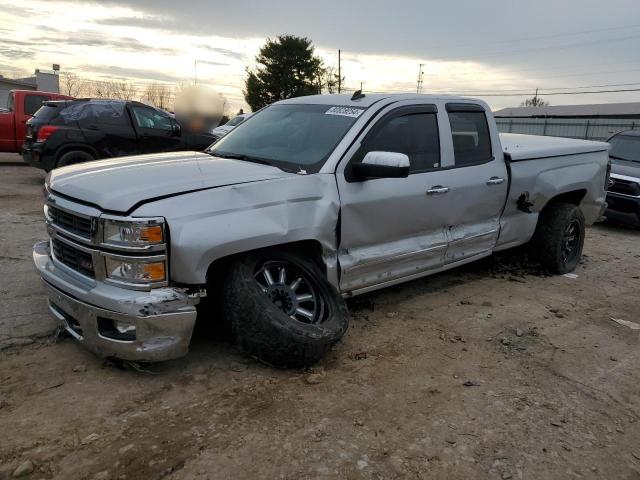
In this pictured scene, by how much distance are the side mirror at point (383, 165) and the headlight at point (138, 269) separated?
5.18ft

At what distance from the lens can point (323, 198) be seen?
376 centimetres

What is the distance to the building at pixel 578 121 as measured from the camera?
109ft

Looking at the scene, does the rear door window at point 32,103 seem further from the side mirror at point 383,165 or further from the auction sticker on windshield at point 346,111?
the side mirror at point 383,165

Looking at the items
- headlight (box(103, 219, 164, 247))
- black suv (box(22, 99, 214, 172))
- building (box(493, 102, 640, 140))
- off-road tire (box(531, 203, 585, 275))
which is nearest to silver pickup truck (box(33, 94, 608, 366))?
headlight (box(103, 219, 164, 247))

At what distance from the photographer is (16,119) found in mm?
13055

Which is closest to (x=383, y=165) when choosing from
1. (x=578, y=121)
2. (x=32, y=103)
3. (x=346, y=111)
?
(x=346, y=111)

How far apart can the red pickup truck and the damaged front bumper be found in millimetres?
11730

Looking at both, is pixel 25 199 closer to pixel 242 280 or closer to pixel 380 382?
pixel 242 280

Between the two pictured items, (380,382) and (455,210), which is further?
(455,210)

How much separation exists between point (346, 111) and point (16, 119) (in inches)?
459

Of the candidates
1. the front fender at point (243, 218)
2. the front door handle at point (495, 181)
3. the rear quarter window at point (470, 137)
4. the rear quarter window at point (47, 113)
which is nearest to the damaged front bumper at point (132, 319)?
the front fender at point (243, 218)

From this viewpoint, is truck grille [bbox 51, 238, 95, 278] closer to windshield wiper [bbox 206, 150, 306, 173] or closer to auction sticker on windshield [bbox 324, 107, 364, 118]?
windshield wiper [bbox 206, 150, 306, 173]

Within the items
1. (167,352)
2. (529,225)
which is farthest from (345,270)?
(529,225)

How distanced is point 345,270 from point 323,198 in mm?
584
